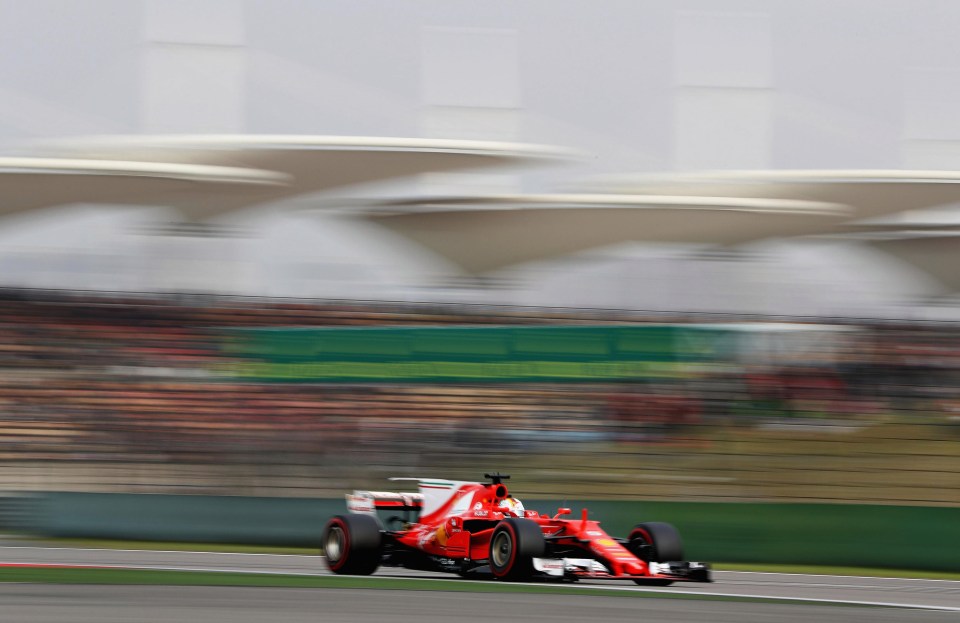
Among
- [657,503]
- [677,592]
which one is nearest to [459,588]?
[677,592]

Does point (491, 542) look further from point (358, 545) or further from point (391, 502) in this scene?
point (391, 502)

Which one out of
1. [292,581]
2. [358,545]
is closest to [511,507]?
[358,545]

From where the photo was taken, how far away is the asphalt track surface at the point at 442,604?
6645mm

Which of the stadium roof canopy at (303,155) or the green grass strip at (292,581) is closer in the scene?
the green grass strip at (292,581)

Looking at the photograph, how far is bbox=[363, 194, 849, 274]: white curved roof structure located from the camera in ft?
70.2

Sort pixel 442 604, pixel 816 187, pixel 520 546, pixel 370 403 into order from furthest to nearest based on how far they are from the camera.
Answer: pixel 816 187
pixel 370 403
pixel 520 546
pixel 442 604

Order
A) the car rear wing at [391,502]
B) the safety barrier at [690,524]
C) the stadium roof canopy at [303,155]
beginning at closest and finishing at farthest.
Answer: the car rear wing at [391,502] < the safety barrier at [690,524] < the stadium roof canopy at [303,155]

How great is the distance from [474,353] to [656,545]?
8.32 m

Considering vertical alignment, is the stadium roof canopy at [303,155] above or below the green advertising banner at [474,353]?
above

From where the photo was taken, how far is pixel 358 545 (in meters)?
9.35

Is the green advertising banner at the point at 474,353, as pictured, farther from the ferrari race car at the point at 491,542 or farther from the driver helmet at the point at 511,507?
the driver helmet at the point at 511,507

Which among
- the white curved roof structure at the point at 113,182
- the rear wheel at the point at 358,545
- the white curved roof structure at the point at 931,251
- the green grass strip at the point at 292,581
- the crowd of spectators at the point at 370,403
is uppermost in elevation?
the white curved roof structure at the point at 113,182

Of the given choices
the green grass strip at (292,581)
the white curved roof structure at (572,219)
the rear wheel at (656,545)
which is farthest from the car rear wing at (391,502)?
the white curved roof structure at (572,219)

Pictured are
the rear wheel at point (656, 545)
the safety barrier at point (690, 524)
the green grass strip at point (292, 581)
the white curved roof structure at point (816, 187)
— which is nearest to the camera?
the green grass strip at point (292, 581)
